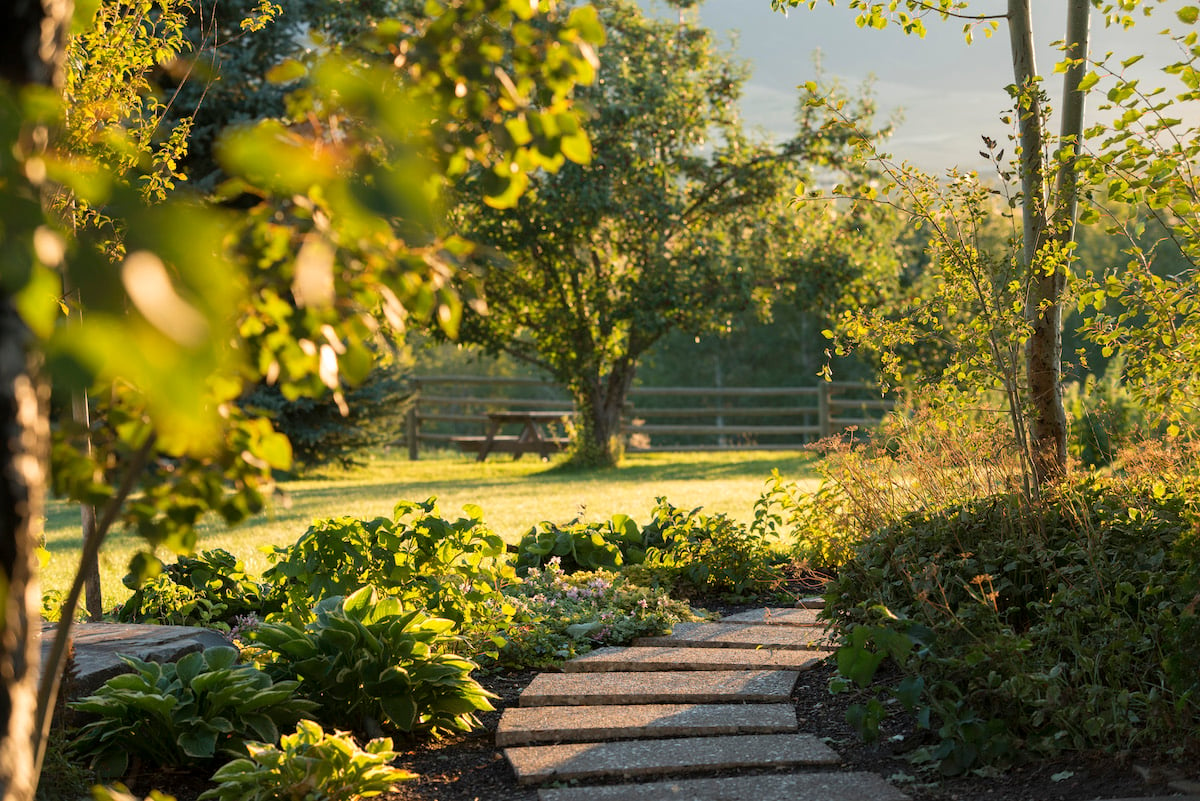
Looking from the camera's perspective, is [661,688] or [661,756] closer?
[661,756]

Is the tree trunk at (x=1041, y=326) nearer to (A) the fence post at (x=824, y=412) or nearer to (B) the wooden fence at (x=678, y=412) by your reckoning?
(B) the wooden fence at (x=678, y=412)

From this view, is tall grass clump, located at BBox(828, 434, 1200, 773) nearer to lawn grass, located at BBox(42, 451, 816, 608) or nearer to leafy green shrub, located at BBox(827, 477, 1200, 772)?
leafy green shrub, located at BBox(827, 477, 1200, 772)

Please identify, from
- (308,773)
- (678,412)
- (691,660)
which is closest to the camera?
(308,773)

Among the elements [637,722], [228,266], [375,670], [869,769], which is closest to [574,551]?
[637,722]

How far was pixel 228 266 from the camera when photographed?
0.92 meters

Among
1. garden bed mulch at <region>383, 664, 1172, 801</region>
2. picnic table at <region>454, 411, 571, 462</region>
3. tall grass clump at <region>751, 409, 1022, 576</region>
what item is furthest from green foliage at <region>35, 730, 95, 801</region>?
picnic table at <region>454, 411, 571, 462</region>

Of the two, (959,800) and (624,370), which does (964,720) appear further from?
(624,370)

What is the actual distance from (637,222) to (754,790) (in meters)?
10.6

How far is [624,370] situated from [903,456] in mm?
9564

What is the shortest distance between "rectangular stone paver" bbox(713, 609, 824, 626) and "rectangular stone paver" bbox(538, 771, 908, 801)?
56.0 inches

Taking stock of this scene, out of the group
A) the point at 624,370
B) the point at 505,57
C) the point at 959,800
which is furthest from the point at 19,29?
the point at 624,370

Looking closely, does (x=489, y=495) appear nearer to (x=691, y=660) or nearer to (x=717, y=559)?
(x=717, y=559)

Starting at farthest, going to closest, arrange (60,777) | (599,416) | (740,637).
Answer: (599,416) → (740,637) → (60,777)

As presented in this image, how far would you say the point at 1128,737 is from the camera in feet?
7.95
